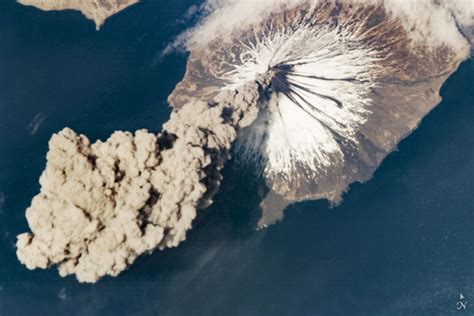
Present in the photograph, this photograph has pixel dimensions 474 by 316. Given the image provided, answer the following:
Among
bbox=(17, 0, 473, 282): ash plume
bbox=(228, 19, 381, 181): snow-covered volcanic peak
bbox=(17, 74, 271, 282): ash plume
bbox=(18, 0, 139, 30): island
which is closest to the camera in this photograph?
bbox=(17, 74, 271, 282): ash plume

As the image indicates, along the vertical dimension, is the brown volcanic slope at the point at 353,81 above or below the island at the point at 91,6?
below

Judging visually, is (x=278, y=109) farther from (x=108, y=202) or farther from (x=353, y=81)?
(x=108, y=202)

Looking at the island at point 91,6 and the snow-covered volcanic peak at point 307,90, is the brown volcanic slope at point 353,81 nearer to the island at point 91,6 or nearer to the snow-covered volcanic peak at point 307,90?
the snow-covered volcanic peak at point 307,90

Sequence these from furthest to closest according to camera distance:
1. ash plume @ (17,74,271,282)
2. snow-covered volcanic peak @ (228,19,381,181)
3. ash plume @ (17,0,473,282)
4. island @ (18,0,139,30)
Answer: island @ (18,0,139,30) → snow-covered volcanic peak @ (228,19,381,181) → ash plume @ (17,0,473,282) → ash plume @ (17,74,271,282)

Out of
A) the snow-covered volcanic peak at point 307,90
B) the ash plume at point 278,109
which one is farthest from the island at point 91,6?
the snow-covered volcanic peak at point 307,90

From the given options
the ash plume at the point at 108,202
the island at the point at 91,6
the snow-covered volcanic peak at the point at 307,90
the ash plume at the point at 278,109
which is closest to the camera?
the ash plume at the point at 108,202

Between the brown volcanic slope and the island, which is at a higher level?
the island

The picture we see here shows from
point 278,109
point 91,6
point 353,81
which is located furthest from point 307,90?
point 91,6

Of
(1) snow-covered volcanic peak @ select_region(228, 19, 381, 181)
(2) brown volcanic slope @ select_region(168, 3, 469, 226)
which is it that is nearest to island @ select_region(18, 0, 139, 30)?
(2) brown volcanic slope @ select_region(168, 3, 469, 226)

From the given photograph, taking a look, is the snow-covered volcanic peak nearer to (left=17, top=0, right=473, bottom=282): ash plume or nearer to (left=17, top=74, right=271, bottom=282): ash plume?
(left=17, top=0, right=473, bottom=282): ash plume

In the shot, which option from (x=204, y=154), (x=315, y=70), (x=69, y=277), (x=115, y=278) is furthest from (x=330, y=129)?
(x=69, y=277)
